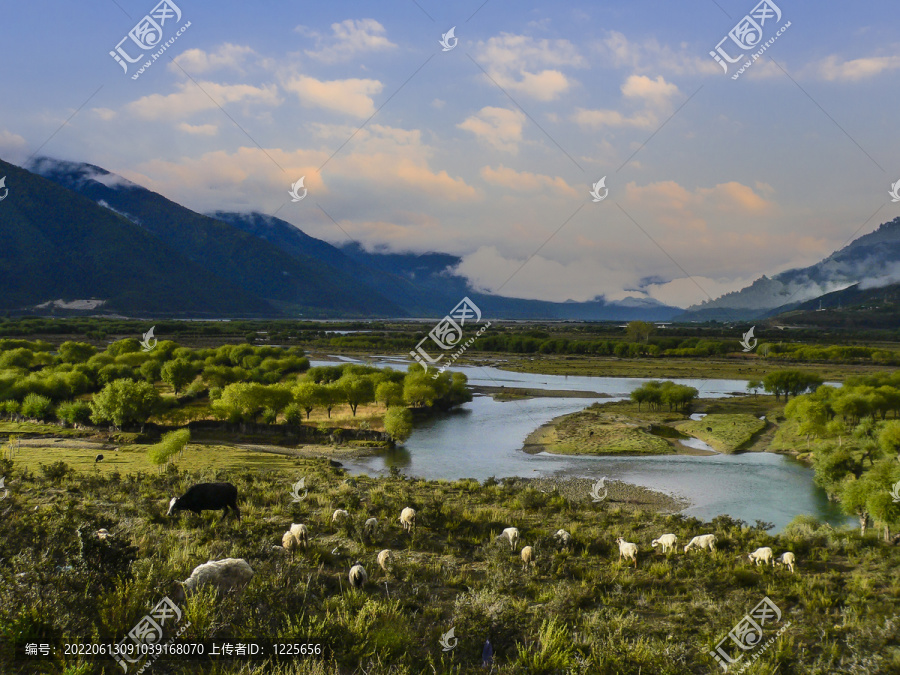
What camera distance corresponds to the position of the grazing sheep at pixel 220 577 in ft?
27.3

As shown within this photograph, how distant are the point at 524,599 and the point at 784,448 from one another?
1829 inches

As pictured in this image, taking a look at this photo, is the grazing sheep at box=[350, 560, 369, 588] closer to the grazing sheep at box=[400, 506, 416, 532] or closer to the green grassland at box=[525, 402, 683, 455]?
the grazing sheep at box=[400, 506, 416, 532]

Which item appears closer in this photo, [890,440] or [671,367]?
[890,440]

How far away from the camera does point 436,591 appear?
11.1 metres

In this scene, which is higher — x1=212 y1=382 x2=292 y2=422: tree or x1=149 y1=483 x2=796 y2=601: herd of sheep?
x1=149 y1=483 x2=796 y2=601: herd of sheep

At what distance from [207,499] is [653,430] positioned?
4885 cm

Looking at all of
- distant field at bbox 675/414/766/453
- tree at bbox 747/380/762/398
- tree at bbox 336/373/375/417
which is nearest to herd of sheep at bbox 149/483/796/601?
distant field at bbox 675/414/766/453

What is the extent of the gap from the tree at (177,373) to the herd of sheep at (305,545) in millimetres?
56423

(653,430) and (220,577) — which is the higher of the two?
(220,577)

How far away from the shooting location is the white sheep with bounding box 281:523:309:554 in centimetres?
1303

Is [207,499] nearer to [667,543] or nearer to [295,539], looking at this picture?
[295,539]

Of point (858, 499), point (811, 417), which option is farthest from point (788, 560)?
point (811, 417)

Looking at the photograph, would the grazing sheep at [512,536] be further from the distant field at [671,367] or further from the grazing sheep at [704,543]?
the distant field at [671,367]

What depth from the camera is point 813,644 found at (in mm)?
9523
